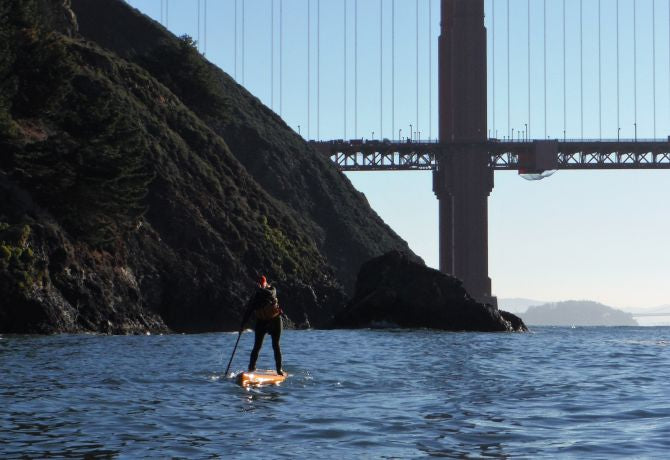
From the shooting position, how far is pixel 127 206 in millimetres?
59750

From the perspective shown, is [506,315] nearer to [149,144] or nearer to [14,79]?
[149,144]

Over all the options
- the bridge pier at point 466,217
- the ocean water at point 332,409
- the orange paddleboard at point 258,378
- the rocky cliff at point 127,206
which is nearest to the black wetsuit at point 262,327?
the orange paddleboard at point 258,378

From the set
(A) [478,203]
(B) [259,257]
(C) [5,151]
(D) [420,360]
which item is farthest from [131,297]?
(A) [478,203]

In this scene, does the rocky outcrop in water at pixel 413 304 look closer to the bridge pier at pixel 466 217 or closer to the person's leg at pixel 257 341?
the person's leg at pixel 257 341

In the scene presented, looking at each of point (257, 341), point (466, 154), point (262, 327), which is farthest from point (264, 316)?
point (466, 154)

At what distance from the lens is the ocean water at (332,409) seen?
14070 millimetres

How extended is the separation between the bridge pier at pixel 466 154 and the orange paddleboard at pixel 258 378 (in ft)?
400

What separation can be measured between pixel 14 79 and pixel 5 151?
12.8 feet

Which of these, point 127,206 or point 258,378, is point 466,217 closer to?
point 127,206

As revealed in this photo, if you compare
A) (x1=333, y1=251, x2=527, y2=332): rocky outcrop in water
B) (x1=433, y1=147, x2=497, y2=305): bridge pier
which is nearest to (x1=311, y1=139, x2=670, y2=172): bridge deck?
(x1=433, y1=147, x2=497, y2=305): bridge pier

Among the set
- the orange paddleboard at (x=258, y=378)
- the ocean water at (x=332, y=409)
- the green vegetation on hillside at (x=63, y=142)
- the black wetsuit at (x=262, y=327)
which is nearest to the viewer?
the ocean water at (x=332, y=409)

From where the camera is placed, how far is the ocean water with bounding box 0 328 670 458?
14070mm

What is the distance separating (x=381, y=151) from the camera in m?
159

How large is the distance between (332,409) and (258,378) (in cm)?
566
